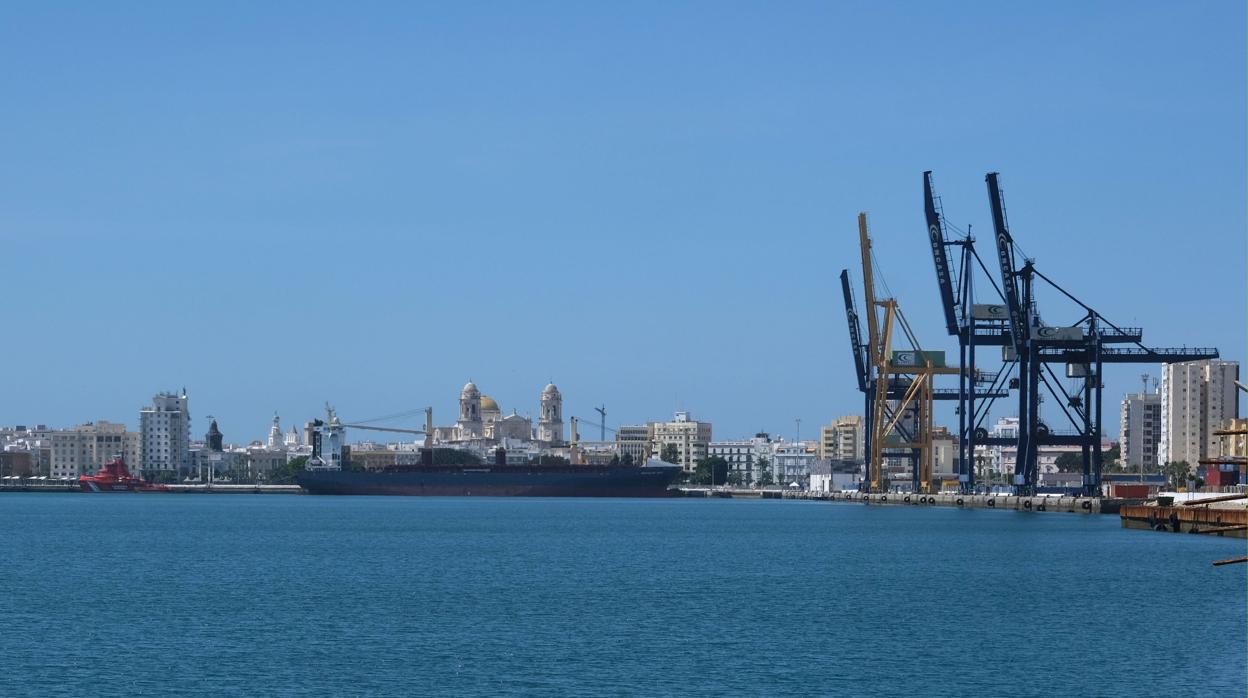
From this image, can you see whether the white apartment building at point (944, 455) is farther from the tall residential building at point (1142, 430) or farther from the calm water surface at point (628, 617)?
the calm water surface at point (628, 617)

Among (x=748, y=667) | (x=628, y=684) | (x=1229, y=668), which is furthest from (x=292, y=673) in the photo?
(x=1229, y=668)

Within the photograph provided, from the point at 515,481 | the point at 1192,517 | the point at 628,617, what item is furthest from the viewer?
the point at 515,481

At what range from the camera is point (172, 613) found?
3044cm

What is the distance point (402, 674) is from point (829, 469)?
479ft

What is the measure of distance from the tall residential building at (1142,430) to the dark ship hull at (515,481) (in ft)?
196

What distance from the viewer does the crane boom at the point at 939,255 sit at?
261 ft

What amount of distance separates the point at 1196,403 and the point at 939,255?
3214 inches

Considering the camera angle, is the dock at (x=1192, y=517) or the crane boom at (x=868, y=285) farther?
the crane boom at (x=868, y=285)

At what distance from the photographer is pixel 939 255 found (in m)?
79.7

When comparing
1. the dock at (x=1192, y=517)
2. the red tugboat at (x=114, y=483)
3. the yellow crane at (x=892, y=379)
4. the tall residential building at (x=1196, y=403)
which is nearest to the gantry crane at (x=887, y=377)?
the yellow crane at (x=892, y=379)

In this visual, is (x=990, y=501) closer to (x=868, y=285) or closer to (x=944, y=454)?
(x=868, y=285)

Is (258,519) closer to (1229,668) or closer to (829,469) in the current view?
(1229,668)

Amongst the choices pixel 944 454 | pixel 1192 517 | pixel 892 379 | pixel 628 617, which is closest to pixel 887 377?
pixel 892 379

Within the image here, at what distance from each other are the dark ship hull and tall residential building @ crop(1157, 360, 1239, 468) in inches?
1871
